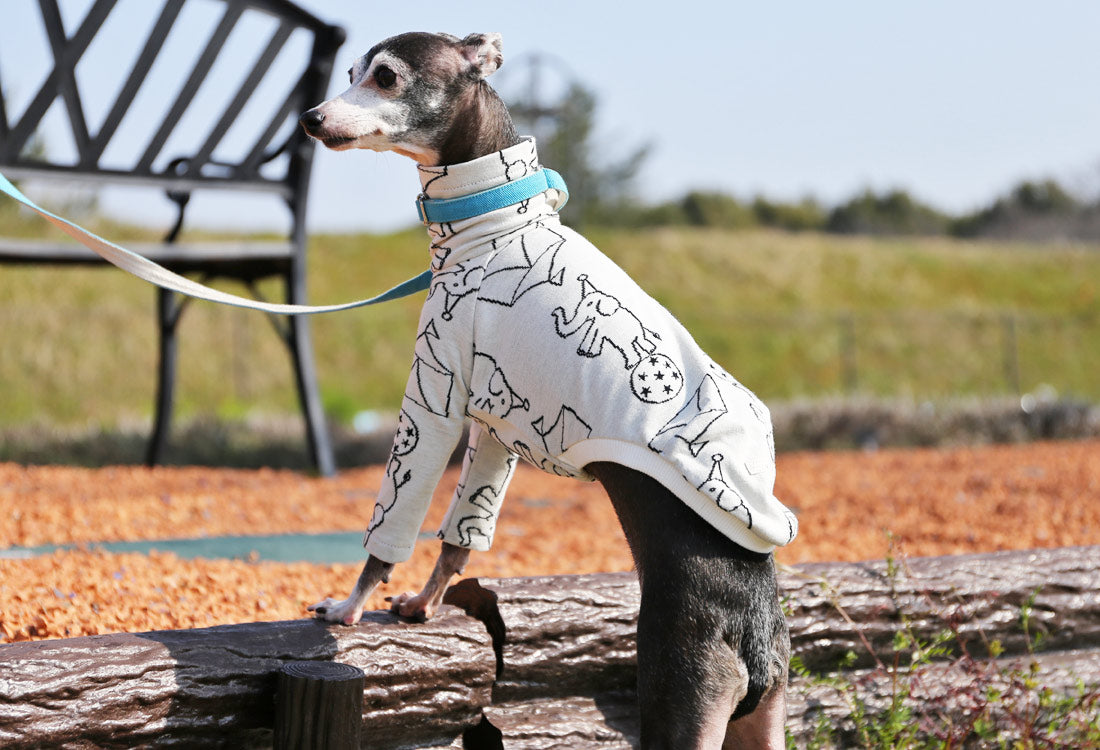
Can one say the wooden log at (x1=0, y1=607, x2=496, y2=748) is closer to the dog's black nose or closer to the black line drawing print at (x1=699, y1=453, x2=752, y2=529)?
the black line drawing print at (x1=699, y1=453, x2=752, y2=529)

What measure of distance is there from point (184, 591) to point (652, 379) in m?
1.82

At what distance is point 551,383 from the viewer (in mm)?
2211

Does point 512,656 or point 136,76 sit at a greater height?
point 136,76

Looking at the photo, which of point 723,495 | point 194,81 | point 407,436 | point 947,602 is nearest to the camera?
point 723,495

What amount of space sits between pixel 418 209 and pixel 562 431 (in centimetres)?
73

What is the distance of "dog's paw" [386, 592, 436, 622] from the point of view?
2.67 meters

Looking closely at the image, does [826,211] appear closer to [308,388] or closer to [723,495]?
[308,388]

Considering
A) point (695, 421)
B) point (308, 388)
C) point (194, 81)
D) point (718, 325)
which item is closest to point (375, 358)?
point (718, 325)

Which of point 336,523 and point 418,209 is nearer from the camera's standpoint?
point 418,209

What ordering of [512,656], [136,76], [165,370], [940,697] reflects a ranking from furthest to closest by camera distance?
[165,370], [136,76], [940,697], [512,656]

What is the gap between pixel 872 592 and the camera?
315 cm

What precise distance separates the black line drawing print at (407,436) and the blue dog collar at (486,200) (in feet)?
1.57

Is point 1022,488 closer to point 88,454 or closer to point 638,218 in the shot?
point 88,454

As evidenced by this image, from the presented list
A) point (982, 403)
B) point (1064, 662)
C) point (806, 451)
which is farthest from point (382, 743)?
point (982, 403)
